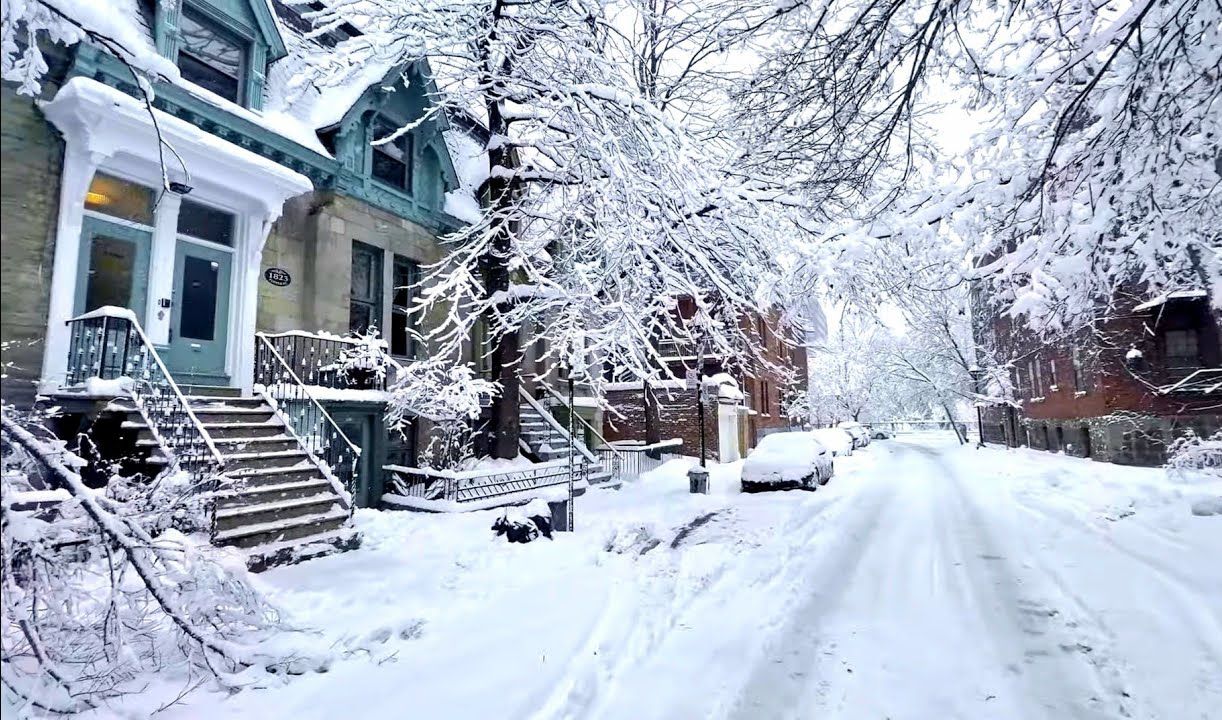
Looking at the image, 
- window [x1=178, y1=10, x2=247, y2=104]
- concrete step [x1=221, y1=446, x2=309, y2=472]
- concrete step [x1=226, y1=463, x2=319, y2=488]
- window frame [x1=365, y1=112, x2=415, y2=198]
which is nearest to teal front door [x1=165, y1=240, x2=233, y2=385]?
concrete step [x1=221, y1=446, x2=309, y2=472]

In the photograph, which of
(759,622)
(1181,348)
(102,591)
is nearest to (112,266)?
(102,591)

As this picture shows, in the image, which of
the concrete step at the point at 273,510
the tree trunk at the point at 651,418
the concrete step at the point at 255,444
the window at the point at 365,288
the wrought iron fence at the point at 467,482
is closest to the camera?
the concrete step at the point at 273,510

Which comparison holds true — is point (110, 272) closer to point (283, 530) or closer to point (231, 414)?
point (231, 414)

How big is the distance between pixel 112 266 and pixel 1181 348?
2858cm

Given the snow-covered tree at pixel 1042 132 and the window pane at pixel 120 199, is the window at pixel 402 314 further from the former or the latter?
the snow-covered tree at pixel 1042 132

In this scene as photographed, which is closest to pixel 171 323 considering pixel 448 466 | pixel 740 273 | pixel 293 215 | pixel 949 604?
pixel 293 215

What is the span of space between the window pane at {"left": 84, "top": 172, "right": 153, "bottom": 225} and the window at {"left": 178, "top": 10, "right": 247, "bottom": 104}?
2.33 m

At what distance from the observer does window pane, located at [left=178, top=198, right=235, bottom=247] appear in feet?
31.5

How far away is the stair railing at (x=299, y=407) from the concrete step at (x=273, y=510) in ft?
4.37

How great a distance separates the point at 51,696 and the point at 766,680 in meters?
3.97

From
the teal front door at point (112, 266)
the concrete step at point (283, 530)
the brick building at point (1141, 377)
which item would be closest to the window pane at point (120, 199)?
the teal front door at point (112, 266)

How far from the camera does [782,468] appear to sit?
1480 cm

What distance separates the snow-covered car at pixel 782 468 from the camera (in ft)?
48.2

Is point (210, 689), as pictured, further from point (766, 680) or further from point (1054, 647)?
point (1054, 647)
